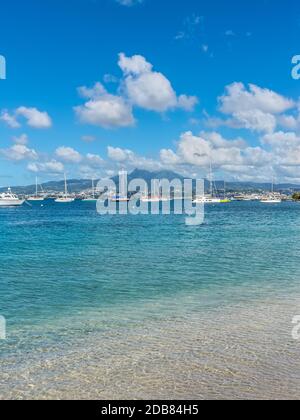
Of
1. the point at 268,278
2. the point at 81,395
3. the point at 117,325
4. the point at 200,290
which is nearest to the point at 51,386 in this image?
the point at 81,395

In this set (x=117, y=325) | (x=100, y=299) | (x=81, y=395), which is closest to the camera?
(x=81, y=395)

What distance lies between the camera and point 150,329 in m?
14.8

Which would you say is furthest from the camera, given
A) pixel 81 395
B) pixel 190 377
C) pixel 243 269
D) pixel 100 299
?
pixel 243 269

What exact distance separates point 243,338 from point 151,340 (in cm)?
308

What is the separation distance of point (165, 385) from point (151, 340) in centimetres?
347

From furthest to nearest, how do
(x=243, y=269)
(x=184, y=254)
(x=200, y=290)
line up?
1. (x=184, y=254)
2. (x=243, y=269)
3. (x=200, y=290)

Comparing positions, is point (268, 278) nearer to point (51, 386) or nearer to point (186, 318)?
point (186, 318)

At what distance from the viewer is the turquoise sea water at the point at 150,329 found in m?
10.2

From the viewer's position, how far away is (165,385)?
10125 millimetres

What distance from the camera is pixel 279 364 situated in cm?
1124

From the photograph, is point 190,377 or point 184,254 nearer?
point 190,377

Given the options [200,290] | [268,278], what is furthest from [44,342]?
[268,278]

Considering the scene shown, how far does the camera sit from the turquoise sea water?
33.6ft

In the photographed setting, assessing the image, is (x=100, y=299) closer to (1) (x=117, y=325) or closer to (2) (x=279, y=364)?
(1) (x=117, y=325)
